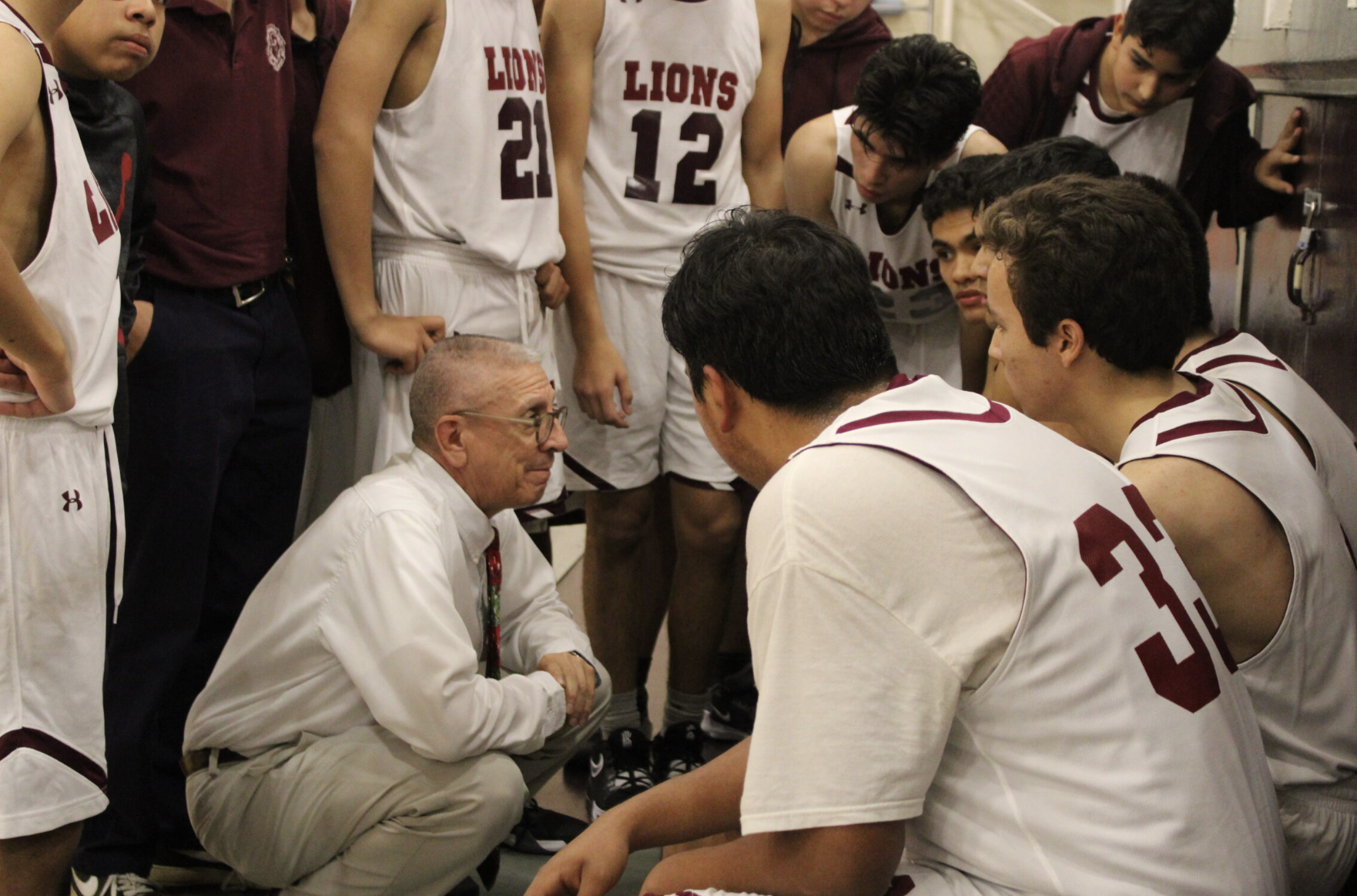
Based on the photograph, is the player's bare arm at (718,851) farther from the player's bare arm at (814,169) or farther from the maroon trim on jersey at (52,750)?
the player's bare arm at (814,169)

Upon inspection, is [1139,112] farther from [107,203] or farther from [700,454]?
[107,203]

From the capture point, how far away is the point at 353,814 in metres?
2.20

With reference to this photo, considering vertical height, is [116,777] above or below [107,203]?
below

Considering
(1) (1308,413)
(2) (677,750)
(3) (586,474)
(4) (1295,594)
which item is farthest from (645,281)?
(4) (1295,594)

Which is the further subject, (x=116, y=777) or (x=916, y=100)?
(x=916, y=100)

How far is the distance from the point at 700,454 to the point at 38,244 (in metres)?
1.53

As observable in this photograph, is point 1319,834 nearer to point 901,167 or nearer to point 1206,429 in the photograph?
point 1206,429

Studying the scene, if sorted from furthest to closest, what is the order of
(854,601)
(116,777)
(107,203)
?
(116,777)
(107,203)
(854,601)

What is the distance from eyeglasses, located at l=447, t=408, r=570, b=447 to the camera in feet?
7.89

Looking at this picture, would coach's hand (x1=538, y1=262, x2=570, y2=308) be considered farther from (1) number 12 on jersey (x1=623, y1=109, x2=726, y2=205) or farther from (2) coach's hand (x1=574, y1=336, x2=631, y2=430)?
(1) number 12 on jersey (x1=623, y1=109, x2=726, y2=205)

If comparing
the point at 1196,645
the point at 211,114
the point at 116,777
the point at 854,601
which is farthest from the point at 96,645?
the point at 1196,645

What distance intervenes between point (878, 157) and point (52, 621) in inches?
74.1

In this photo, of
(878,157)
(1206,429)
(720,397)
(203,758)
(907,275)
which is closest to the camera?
(720,397)

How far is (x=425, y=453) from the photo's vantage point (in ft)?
7.95
